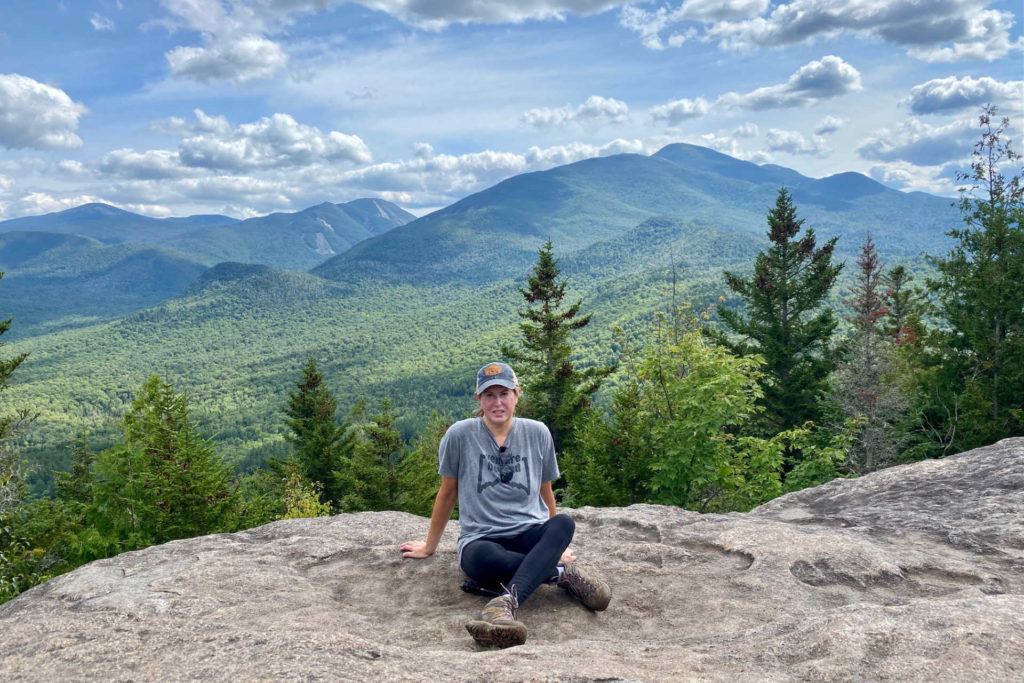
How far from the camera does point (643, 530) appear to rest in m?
7.50

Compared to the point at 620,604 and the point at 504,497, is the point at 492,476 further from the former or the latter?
the point at 620,604

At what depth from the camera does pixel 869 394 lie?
76.8ft

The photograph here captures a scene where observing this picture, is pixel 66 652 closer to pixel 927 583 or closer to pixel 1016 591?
pixel 927 583

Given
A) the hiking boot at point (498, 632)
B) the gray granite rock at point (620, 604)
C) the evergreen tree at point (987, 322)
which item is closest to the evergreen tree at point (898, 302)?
the evergreen tree at point (987, 322)

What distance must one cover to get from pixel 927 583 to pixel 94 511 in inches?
663

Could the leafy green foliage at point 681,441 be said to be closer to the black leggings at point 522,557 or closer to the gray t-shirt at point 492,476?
the gray t-shirt at point 492,476

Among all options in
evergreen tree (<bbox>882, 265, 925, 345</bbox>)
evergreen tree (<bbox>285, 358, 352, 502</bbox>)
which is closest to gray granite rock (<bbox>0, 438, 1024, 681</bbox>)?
evergreen tree (<bbox>285, 358, 352, 502</bbox>)

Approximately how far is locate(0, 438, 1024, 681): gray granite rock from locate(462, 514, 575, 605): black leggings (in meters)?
0.29

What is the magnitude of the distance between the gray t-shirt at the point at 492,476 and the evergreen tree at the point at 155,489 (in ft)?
39.3

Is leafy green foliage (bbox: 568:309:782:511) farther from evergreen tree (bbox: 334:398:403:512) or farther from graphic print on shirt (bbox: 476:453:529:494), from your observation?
evergreen tree (bbox: 334:398:403:512)

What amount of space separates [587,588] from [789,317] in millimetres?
29945

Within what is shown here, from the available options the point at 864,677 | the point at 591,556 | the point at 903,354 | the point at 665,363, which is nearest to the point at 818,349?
the point at 903,354

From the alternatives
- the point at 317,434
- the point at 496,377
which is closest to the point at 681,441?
the point at 496,377

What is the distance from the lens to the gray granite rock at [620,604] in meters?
3.73
